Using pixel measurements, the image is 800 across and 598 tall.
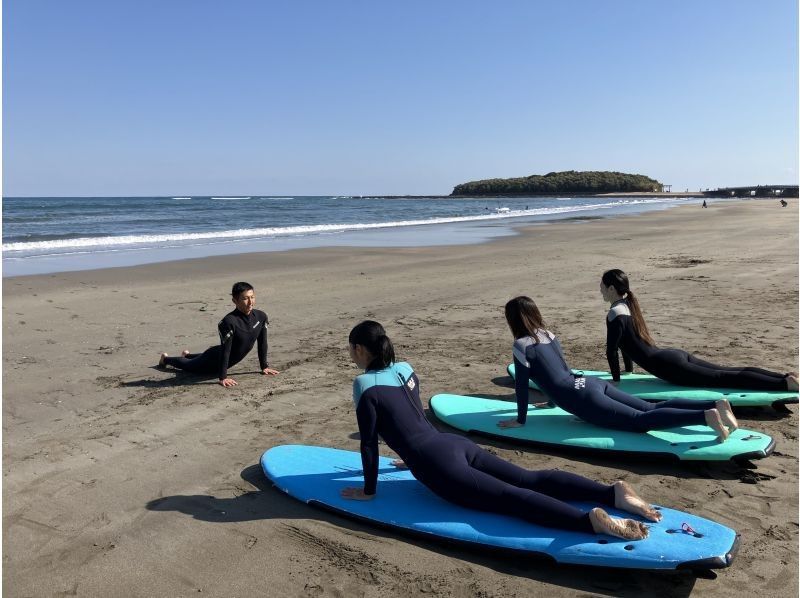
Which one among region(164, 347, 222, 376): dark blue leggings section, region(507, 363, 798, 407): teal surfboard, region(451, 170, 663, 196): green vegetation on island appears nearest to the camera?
region(507, 363, 798, 407): teal surfboard

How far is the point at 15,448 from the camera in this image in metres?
4.98

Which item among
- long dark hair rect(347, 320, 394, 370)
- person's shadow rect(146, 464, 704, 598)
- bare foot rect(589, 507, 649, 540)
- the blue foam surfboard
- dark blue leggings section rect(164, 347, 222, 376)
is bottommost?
person's shadow rect(146, 464, 704, 598)

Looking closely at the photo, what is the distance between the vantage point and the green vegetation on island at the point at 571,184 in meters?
114

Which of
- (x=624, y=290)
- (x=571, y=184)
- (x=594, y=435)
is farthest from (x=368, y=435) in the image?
(x=571, y=184)

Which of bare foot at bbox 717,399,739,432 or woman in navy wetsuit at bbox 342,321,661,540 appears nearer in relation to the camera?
woman in navy wetsuit at bbox 342,321,661,540

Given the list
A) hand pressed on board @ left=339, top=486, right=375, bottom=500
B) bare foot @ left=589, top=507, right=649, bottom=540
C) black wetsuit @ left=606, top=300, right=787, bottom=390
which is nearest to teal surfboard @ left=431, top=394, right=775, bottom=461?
black wetsuit @ left=606, top=300, right=787, bottom=390

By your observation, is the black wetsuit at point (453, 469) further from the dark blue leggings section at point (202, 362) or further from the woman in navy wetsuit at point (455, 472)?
the dark blue leggings section at point (202, 362)

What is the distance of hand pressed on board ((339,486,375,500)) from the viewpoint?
3.94 metres

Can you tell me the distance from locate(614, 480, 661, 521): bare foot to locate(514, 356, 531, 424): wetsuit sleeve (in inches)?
56.4

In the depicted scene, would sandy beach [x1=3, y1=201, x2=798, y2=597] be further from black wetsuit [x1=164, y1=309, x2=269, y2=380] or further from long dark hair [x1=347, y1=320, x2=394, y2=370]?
long dark hair [x1=347, y1=320, x2=394, y2=370]

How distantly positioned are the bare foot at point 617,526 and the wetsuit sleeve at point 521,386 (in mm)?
1625

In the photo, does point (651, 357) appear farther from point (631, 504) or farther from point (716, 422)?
A: point (631, 504)

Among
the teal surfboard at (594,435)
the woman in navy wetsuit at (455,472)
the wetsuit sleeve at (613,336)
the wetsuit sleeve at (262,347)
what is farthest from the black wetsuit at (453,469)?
the wetsuit sleeve at (262,347)

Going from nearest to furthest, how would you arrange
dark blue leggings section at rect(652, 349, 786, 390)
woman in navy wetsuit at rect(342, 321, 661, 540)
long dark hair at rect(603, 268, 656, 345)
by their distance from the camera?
1. woman in navy wetsuit at rect(342, 321, 661, 540)
2. dark blue leggings section at rect(652, 349, 786, 390)
3. long dark hair at rect(603, 268, 656, 345)
